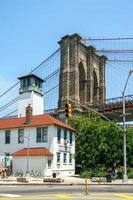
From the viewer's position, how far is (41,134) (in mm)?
57250

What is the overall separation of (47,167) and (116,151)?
9804 millimetres

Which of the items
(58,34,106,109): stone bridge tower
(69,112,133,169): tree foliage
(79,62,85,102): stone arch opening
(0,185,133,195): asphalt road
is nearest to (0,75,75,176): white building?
(69,112,133,169): tree foliage

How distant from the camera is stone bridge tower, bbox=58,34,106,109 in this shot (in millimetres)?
96500

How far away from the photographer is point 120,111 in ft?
296

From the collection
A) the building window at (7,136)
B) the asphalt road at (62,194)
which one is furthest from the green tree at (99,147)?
the asphalt road at (62,194)

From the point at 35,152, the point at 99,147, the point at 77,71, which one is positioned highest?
the point at 77,71

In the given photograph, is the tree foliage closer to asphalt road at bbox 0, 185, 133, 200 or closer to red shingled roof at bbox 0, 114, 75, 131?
red shingled roof at bbox 0, 114, 75, 131

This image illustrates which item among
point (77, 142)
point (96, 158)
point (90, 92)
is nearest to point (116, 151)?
point (96, 158)

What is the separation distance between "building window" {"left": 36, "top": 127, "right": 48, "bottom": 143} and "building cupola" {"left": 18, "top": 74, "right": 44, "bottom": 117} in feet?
90.8

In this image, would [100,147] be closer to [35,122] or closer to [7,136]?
[35,122]

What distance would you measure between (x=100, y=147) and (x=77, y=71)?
4305 centimetres

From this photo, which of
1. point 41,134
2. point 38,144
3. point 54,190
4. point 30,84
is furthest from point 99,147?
point 30,84

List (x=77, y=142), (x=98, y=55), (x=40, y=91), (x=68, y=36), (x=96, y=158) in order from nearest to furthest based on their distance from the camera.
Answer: (x=96, y=158) < (x=77, y=142) < (x=40, y=91) < (x=68, y=36) < (x=98, y=55)

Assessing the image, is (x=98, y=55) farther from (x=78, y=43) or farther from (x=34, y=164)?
(x=34, y=164)
